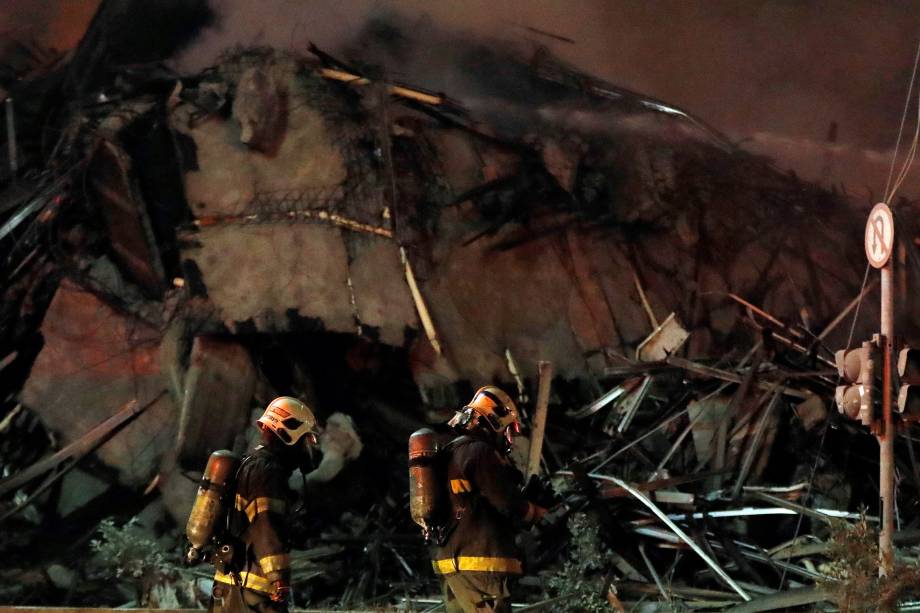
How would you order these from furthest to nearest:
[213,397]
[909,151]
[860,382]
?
[909,151] < [213,397] < [860,382]

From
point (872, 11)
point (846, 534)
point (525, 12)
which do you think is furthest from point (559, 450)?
point (872, 11)

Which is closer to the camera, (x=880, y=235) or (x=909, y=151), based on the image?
(x=880, y=235)

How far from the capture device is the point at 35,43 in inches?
461

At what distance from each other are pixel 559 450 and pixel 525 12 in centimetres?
622

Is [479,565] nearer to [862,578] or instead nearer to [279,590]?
[279,590]

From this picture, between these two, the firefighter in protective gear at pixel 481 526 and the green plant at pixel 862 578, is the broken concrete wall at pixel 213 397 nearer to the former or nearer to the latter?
the firefighter in protective gear at pixel 481 526

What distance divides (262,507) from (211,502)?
1.00ft

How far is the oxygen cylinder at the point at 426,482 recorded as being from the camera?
16.1ft

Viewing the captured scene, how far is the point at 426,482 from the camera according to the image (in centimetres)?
496

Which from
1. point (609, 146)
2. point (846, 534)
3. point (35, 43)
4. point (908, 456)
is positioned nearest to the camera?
point (846, 534)

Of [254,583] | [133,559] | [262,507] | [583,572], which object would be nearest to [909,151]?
[583,572]

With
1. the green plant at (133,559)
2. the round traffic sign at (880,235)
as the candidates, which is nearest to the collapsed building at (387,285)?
the green plant at (133,559)

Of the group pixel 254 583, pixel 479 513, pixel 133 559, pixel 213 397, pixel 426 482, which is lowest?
pixel 133 559

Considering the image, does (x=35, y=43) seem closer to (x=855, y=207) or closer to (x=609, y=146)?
(x=609, y=146)
